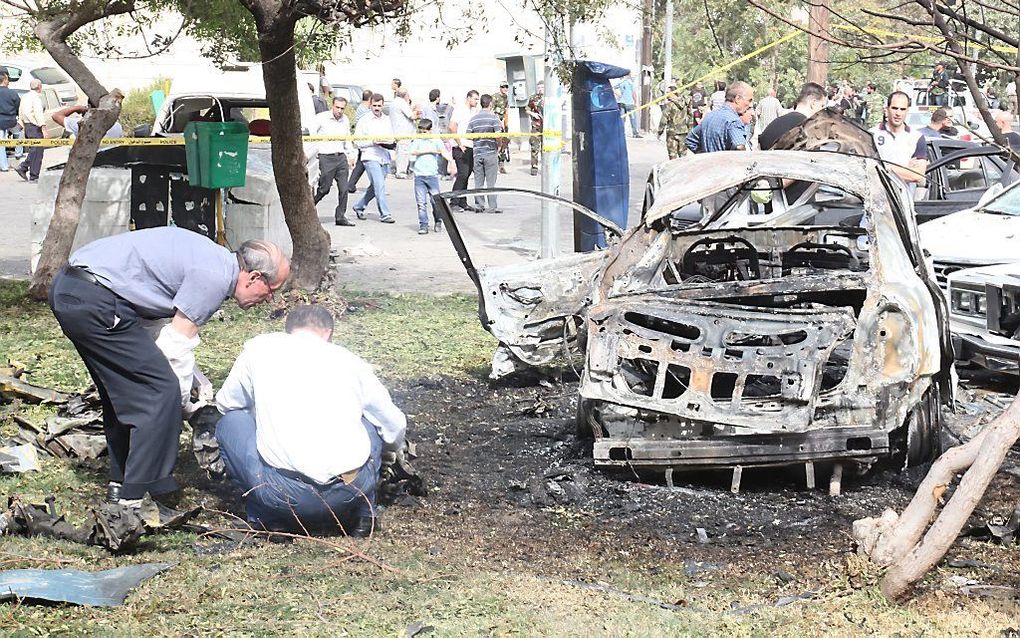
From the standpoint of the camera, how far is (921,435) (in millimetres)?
6395

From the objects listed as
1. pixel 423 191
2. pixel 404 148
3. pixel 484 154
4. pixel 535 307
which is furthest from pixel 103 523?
pixel 404 148

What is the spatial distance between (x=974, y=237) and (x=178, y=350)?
20.3 ft

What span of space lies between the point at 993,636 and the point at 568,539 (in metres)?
1.95

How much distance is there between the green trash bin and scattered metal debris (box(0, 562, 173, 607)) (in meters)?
7.77

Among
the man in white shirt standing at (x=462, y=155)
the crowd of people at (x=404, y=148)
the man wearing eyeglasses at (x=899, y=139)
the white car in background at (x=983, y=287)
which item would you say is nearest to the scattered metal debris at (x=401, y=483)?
the white car in background at (x=983, y=287)

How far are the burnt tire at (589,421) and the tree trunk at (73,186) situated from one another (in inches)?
232

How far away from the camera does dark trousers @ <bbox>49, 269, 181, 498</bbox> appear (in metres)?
5.57

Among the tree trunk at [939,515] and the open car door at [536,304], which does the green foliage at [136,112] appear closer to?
the open car door at [536,304]

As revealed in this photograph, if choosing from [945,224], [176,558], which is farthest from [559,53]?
[176,558]

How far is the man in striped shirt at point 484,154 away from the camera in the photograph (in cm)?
1814

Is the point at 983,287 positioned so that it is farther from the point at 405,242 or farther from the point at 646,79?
the point at 646,79

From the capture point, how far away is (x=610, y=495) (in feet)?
20.7

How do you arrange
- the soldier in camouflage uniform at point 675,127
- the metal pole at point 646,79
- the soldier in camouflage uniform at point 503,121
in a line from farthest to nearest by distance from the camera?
1. the metal pole at point 646,79
2. the soldier in camouflage uniform at point 503,121
3. the soldier in camouflage uniform at point 675,127

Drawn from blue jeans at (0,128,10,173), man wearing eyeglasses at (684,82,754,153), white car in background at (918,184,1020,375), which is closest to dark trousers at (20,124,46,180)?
blue jeans at (0,128,10,173)
